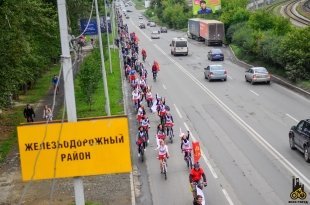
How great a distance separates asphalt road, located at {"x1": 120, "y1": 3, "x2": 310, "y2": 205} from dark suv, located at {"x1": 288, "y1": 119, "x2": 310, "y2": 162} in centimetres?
35

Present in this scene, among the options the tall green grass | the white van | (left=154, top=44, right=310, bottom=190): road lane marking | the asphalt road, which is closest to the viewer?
the asphalt road

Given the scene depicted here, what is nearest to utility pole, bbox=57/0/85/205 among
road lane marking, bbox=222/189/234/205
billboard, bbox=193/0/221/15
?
road lane marking, bbox=222/189/234/205

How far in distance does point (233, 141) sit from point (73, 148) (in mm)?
14986

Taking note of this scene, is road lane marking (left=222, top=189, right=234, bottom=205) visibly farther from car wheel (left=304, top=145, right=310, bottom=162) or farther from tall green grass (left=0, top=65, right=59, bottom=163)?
tall green grass (left=0, top=65, right=59, bottom=163)

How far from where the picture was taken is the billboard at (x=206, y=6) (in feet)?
295

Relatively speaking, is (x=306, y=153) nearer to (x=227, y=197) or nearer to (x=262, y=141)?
(x=262, y=141)

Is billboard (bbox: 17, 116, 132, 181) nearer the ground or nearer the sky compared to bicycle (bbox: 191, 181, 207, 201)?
nearer the sky

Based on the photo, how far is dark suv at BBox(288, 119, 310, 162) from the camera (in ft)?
64.2

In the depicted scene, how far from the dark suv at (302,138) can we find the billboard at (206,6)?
230ft

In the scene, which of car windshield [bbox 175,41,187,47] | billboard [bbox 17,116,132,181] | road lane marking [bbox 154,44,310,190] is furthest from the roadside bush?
billboard [bbox 17,116,132,181]

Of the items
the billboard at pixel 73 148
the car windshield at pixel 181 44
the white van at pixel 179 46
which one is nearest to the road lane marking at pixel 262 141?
the billboard at pixel 73 148

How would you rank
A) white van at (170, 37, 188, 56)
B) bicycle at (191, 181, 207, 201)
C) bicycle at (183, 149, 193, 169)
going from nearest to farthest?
bicycle at (191, 181, 207, 201) → bicycle at (183, 149, 193, 169) → white van at (170, 37, 188, 56)

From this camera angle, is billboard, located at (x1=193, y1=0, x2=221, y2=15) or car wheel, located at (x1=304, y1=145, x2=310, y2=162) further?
billboard, located at (x1=193, y1=0, x2=221, y2=15)

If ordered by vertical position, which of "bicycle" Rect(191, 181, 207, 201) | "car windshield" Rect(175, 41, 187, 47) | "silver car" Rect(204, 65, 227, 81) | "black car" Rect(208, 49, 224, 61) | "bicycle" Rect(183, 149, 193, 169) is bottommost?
"black car" Rect(208, 49, 224, 61)
